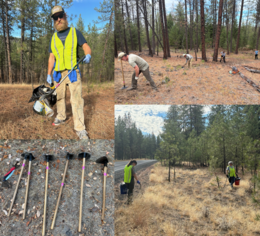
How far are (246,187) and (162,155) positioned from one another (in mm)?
1607

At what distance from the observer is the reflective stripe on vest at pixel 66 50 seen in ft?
9.87

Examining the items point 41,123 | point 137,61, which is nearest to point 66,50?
point 41,123

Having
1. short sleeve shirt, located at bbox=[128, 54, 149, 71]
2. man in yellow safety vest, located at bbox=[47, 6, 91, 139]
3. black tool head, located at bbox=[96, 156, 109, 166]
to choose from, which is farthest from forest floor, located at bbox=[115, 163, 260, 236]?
short sleeve shirt, located at bbox=[128, 54, 149, 71]

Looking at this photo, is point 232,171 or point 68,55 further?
point 232,171

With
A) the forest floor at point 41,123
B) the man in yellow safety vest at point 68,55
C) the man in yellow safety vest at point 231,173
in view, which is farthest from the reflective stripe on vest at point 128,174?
the man in yellow safety vest at point 231,173

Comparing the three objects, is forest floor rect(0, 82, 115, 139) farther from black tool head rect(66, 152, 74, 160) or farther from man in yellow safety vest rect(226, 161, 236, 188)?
man in yellow safety vest rect(226, 161, 236, 188)

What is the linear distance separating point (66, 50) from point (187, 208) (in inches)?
135

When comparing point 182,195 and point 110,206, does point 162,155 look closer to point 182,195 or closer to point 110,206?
point 182,195

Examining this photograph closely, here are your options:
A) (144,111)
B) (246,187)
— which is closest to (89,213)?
(144,111)

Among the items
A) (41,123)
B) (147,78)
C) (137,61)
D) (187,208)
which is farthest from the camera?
(147,78)

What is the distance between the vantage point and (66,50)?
9.96 feet

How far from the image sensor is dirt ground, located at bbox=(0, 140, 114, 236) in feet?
9.11

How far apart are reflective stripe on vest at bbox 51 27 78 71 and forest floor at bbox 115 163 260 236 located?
2374 mm

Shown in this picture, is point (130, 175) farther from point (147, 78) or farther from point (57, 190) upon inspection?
point (147, 78)
